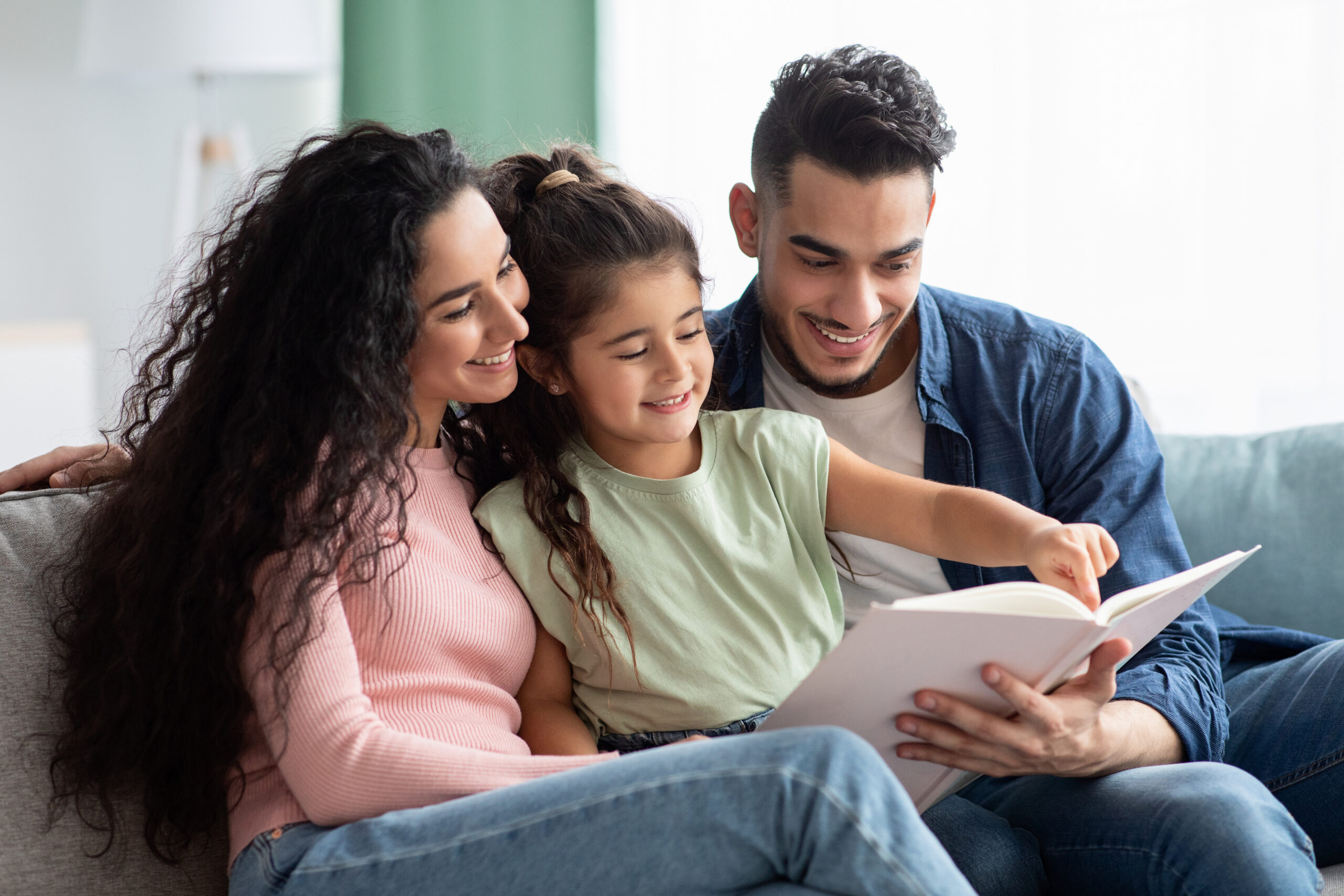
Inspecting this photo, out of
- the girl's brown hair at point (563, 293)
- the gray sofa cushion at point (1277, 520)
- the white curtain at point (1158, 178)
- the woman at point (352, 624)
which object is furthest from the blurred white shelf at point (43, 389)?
the gray sofa cushion at point (1277, 520)

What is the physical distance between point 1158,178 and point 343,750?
7.43ft

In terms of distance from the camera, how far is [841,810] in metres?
0.93

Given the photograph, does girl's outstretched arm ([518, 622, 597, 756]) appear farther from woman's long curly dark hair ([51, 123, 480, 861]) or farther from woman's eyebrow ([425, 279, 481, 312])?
woman's eyebrow ([425, 279, 481, 312])

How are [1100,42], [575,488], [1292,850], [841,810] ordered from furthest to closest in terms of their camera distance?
[1100,42]
[575,488]
[1292,850]
[841,810]

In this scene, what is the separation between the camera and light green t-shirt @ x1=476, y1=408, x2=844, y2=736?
4.23ft

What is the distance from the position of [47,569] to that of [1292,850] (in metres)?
1.27

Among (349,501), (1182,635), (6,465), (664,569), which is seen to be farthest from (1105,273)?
(6,465)

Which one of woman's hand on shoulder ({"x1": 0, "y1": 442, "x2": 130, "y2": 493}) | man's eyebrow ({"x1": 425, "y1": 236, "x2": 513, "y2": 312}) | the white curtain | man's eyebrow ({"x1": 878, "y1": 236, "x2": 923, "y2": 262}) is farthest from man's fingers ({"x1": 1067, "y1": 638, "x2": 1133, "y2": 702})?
the white curtain

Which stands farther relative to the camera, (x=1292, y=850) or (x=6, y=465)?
(x=6, y=465)

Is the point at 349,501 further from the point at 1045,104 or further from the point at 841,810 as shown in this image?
the point at 1045,104

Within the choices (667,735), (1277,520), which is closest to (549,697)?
(667,735)

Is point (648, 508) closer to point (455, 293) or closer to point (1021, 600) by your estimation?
point (455, 293)

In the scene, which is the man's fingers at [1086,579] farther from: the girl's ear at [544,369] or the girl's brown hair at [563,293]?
the girl's ear at [544,369]

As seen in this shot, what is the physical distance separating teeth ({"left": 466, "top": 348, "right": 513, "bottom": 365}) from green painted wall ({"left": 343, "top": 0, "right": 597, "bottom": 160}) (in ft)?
7.34
